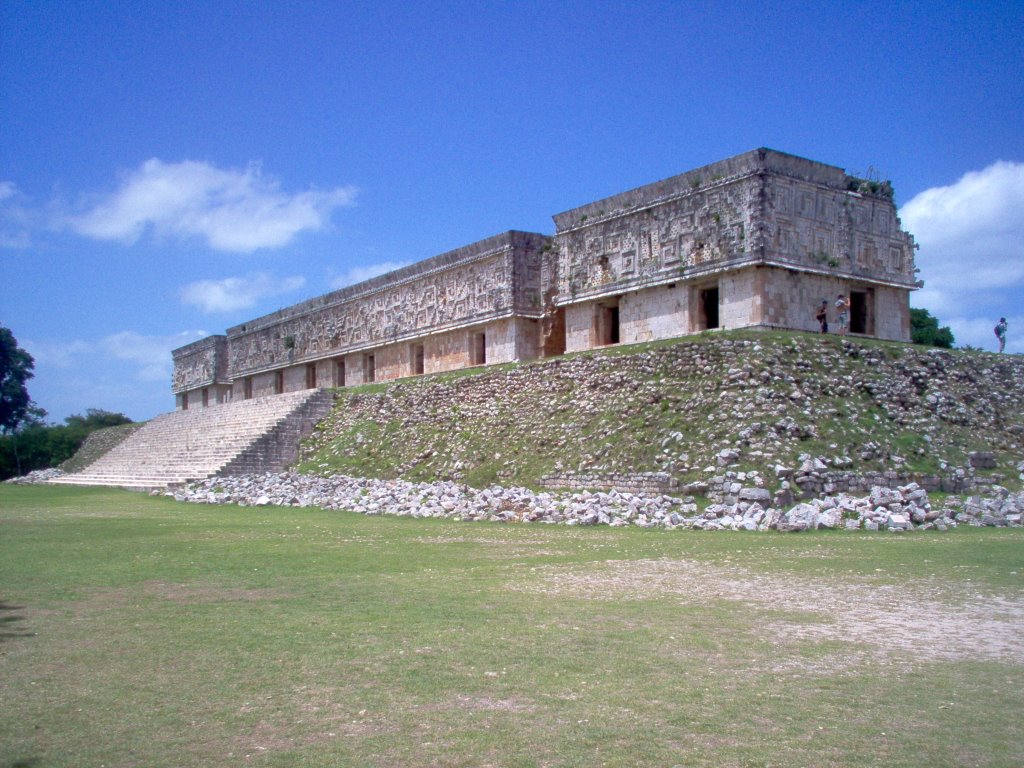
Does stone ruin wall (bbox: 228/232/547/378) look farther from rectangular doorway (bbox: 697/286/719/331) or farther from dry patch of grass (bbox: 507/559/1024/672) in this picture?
dry patch of grass (bbox: 507/559/1024/672)

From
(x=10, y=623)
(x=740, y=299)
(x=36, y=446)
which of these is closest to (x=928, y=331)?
(x=740, y=299)

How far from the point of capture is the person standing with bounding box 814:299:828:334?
1798 centimetres

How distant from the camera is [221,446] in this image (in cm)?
2517

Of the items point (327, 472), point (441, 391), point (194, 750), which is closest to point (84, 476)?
point (327, 472)

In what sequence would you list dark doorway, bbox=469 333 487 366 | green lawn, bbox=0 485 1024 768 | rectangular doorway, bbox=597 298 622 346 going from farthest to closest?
dark doorway, bbox=469 333 487 366 < rectangular doorway, bbox=597 298 622 346 < green lawn, bbox=0 485 1024 768

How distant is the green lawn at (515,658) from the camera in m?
3.48

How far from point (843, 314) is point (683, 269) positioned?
3.49 m

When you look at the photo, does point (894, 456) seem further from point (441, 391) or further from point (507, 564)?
point (441, 391)

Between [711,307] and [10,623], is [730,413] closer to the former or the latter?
[711,307]

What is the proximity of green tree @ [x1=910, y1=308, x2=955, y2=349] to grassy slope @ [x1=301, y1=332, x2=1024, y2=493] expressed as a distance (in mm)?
18662

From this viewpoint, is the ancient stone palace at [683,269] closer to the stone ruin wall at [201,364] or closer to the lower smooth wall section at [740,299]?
the lower smooth wall section at [740,299]

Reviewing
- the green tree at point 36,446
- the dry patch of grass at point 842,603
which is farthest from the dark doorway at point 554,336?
the green tree at point 36,446

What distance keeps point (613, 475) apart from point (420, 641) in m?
9.41

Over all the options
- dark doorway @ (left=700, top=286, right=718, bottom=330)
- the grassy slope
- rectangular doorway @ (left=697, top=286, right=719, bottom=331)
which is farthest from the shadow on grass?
dark doorway @ (left=700, top=286, right=718, bottom=330)
